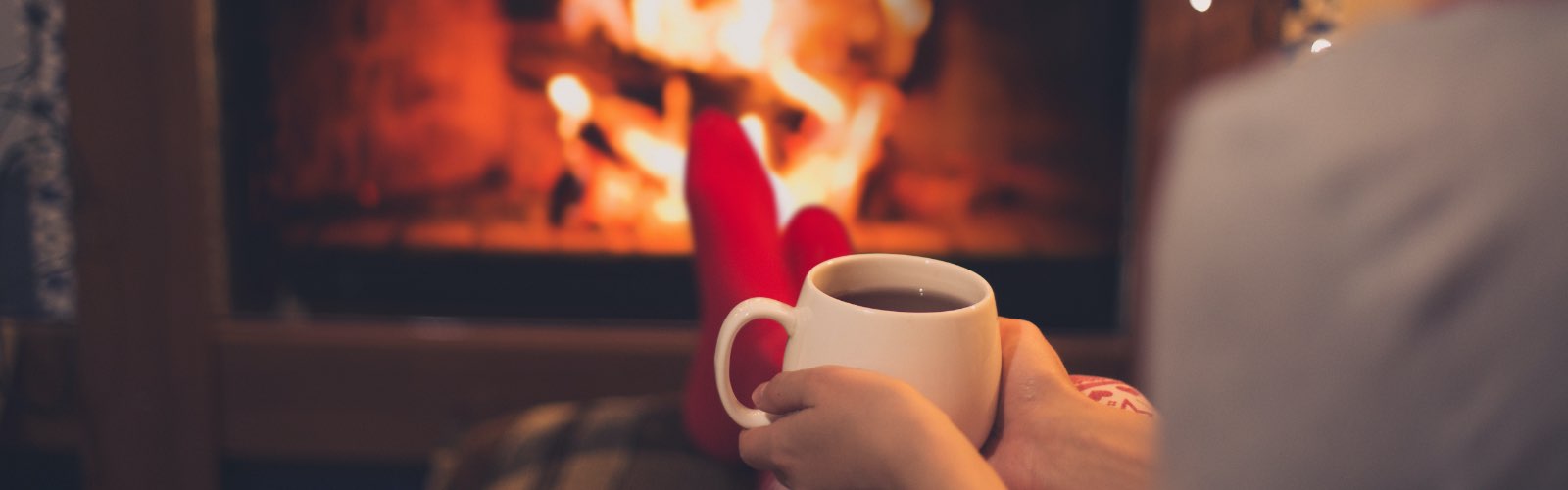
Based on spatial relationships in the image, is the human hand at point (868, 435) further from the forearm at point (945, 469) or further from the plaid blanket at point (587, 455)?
the plaid blanket at point (587, 455)

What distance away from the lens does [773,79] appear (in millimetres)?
1059

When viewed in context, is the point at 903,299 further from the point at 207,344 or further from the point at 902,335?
the point at 207,344

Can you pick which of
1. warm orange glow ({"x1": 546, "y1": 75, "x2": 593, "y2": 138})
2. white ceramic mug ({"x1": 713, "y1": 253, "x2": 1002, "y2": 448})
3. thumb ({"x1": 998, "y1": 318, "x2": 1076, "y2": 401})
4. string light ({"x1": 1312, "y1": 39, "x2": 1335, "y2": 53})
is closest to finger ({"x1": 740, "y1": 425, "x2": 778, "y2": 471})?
white ceramic mug ({"x1": 713, "y1": 253, "x2": 1002, "y2": 448})

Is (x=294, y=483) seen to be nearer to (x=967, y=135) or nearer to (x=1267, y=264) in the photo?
(x=967, y=135)

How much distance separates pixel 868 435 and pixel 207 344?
96cm

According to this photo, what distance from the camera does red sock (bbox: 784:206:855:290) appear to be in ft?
1.82

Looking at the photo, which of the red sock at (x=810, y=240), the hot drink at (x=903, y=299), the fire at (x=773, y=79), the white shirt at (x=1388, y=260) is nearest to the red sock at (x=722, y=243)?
the red sock at (x=810, y=240)

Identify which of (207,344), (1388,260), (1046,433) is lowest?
(207,344)

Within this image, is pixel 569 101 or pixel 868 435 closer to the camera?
pixel 868 435

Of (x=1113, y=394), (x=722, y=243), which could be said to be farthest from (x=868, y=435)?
(x=722, y=243)

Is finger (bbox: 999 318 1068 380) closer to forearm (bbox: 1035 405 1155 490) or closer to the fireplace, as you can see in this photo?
forearm (bbox: 1035 405 1155 490)

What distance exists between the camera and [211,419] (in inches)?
41.6

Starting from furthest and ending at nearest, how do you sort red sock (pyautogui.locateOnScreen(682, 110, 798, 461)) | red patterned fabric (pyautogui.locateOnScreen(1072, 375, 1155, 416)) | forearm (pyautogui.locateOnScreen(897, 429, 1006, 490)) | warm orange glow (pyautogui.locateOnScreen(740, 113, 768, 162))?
warm orange glow (pyautogui.locateOnScreen(740, 113, 768, 162)) → red sock (pyautogui.locateOnScreen(682, 110, 798, 461)) → red patterned fabric (pyautogui.locateOnScreen(1072, 375, 1155, 416)) → forearm (pyautogui.locateOnScreen(897, 429, 1006, 490))

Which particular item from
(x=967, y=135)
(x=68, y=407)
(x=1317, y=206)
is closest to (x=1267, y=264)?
(x=1317, y=206)
